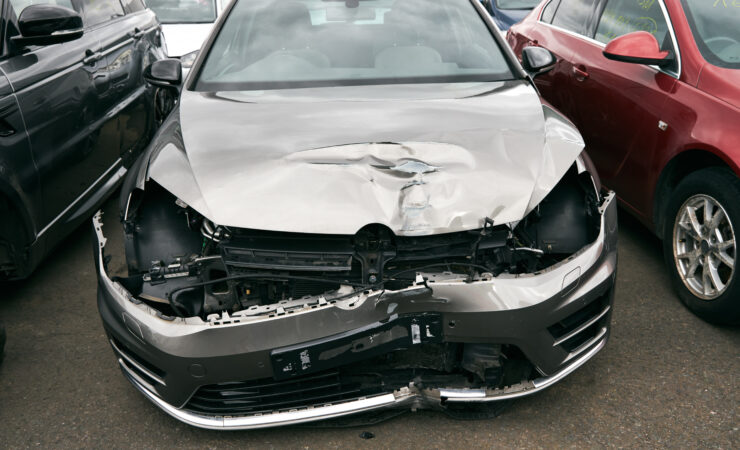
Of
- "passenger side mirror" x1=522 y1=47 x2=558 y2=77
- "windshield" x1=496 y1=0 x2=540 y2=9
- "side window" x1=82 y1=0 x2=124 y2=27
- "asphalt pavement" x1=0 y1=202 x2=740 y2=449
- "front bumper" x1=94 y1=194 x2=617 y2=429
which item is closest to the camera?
"front bumper" x1=94 y1=194 x2=617 y2=429

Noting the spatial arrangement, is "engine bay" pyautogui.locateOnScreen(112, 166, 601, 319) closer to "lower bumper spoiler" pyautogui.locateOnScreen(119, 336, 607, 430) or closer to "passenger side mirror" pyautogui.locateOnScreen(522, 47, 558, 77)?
"lower bumper spoiler" pyautogui.locateOnScreen(119, 336, 607, 430)

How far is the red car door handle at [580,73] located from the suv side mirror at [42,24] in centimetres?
298

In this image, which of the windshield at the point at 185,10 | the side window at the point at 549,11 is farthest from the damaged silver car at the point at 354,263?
the windshield at the point at 185,10

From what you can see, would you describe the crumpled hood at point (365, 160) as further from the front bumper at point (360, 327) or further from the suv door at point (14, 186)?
the suv door at point (14, 186)

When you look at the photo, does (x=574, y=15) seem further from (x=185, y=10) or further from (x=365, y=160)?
(x=185, y=10)

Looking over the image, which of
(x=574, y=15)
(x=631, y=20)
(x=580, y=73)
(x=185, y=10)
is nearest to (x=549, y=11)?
(x=574, y=15)

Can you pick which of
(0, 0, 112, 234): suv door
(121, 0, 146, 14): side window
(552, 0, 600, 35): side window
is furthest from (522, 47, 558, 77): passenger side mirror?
(121, 0, 146, 14): side window

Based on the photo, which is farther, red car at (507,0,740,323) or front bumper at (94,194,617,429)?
red car at (507,0,740,323)

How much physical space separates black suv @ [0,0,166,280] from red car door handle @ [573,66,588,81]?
2.96 meters

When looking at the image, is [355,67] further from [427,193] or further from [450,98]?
[427,193]

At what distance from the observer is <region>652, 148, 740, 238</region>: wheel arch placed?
10.4 feet

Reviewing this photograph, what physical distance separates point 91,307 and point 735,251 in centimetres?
312

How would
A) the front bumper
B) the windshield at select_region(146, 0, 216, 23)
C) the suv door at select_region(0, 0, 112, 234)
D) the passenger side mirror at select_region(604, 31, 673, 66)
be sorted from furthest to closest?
1. the windshield at select_region(146, 0, 216, 23)
2. the passenger side mirror at select_region(604, 31, 673, 66)
3. the suv door at select_region(0, 0, 112, 234)
4. the front bumper

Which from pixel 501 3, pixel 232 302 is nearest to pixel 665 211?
pixel 232 302
